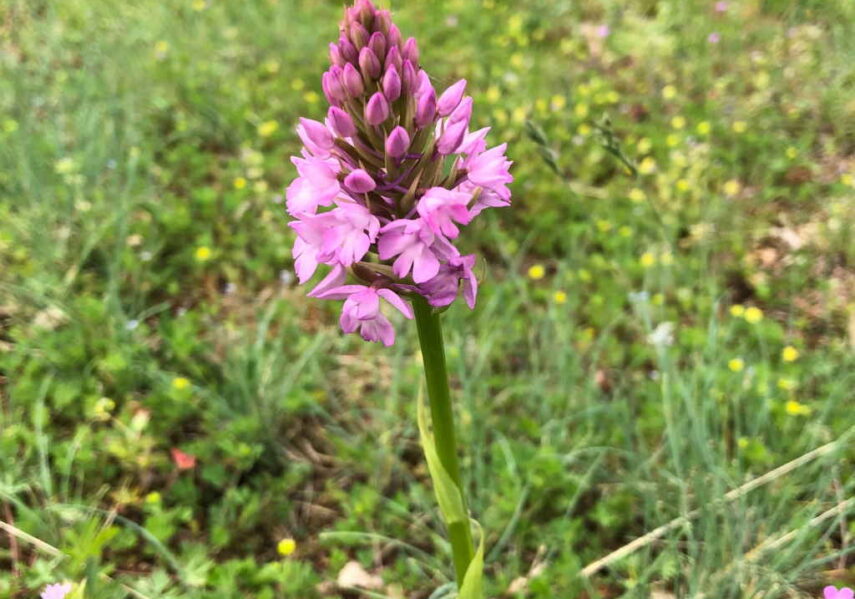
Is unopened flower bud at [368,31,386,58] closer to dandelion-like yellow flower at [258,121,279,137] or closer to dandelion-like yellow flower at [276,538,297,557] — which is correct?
dandelion-like yellow flower at [276,538,297,557]

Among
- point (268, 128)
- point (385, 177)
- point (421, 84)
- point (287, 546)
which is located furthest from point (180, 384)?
point (268, 128)

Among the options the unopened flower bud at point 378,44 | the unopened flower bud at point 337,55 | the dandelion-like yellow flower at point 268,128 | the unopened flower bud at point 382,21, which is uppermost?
the dandelion-like yellow flower at point 268,128

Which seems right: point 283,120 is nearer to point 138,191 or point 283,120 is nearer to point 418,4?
point 138,191

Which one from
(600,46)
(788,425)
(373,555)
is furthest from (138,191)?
(600,46)

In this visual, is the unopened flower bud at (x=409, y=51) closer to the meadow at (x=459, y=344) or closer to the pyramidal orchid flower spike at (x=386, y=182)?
the pyramidal orchid flower spike at (x=386, y=182)

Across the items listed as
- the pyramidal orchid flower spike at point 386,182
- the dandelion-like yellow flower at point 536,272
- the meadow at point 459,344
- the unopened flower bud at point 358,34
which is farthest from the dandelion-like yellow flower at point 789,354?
the unopened flower bud at point 358,34

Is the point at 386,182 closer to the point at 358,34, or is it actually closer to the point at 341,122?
the point at 341,122

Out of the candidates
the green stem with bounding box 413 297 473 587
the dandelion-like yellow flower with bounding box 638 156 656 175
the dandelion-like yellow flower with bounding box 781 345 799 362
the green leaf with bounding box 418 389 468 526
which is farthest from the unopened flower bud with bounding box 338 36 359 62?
the dandelion-like yellow flower with bounding box 638 156 656 175
